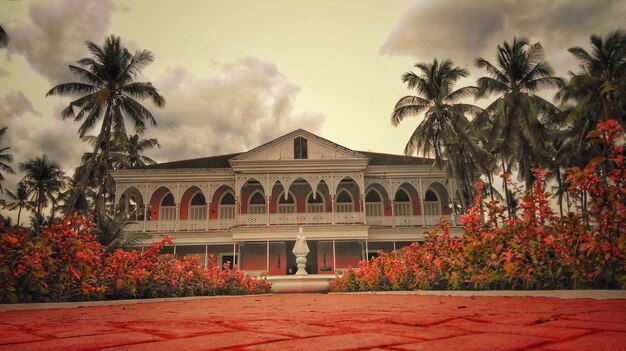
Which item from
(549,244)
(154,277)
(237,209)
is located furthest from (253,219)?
(549,244)

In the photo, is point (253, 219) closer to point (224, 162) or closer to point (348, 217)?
point (348, 217)

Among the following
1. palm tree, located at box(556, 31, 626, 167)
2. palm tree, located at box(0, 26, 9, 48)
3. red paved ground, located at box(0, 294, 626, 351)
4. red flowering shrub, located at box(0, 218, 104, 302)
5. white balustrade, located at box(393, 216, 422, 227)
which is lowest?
red paved ground, located at box(0, 294, 626, 351)

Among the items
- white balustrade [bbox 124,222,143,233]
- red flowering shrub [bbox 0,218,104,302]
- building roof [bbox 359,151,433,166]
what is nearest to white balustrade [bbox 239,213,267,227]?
white balustrade [bbox 124,222,143,233]

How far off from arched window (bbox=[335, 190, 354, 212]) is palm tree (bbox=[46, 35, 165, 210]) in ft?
38.8

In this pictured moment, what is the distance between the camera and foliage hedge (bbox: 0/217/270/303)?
5.74m

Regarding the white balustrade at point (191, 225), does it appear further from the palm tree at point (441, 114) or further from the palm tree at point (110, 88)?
the palm tree at point (441, 114)

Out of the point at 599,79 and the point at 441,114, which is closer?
the point at 599,79

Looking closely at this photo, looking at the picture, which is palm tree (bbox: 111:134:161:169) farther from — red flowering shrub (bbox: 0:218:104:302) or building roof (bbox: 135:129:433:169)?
red flowering shrub (bbox: 0:218:104:302)

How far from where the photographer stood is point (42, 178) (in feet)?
164

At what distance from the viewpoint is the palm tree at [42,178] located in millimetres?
48978

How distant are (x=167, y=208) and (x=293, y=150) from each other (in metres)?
8.50

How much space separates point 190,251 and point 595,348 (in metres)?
25.5

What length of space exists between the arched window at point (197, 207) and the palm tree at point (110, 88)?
5.33 metres

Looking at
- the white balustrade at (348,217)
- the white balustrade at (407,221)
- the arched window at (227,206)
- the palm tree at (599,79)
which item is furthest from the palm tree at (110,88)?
the palm tree at (599,79)
